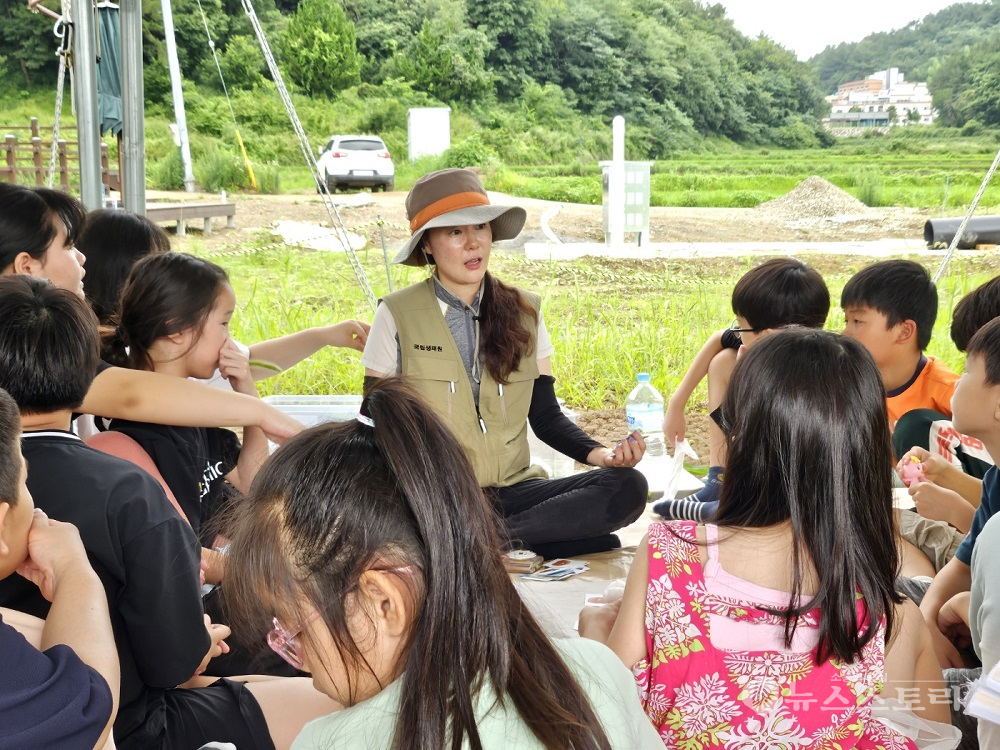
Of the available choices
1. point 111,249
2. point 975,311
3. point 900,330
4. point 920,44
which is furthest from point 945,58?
point 111,249

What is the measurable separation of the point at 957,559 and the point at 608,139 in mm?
10144

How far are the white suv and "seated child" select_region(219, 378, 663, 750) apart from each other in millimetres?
10533

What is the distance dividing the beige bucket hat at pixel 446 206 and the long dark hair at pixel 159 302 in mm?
628

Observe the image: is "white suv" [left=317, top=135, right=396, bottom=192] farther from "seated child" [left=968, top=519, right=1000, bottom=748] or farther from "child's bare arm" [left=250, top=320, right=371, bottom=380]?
"seated child" [left=968, top=519, right=1000, bottom=748]

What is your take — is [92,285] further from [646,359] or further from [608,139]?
[608,139]

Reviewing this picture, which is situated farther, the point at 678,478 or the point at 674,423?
the point at 674,423

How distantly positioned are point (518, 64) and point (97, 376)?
9.74 meters

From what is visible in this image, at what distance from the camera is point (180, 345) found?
1866 mm

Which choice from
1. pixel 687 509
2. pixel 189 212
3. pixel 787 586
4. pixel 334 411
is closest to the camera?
pixel 787 586

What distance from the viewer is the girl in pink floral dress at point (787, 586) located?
1.12m

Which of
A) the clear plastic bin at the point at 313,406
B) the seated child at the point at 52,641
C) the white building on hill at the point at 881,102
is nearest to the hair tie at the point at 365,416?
the seated child at the point at 52,641

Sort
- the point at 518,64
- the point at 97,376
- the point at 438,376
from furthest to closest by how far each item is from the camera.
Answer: the point at 518,64, the point at 438,376, the point at 97,376

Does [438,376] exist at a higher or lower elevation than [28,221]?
lower

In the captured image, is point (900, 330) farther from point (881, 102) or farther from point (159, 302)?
point (881, 102)
